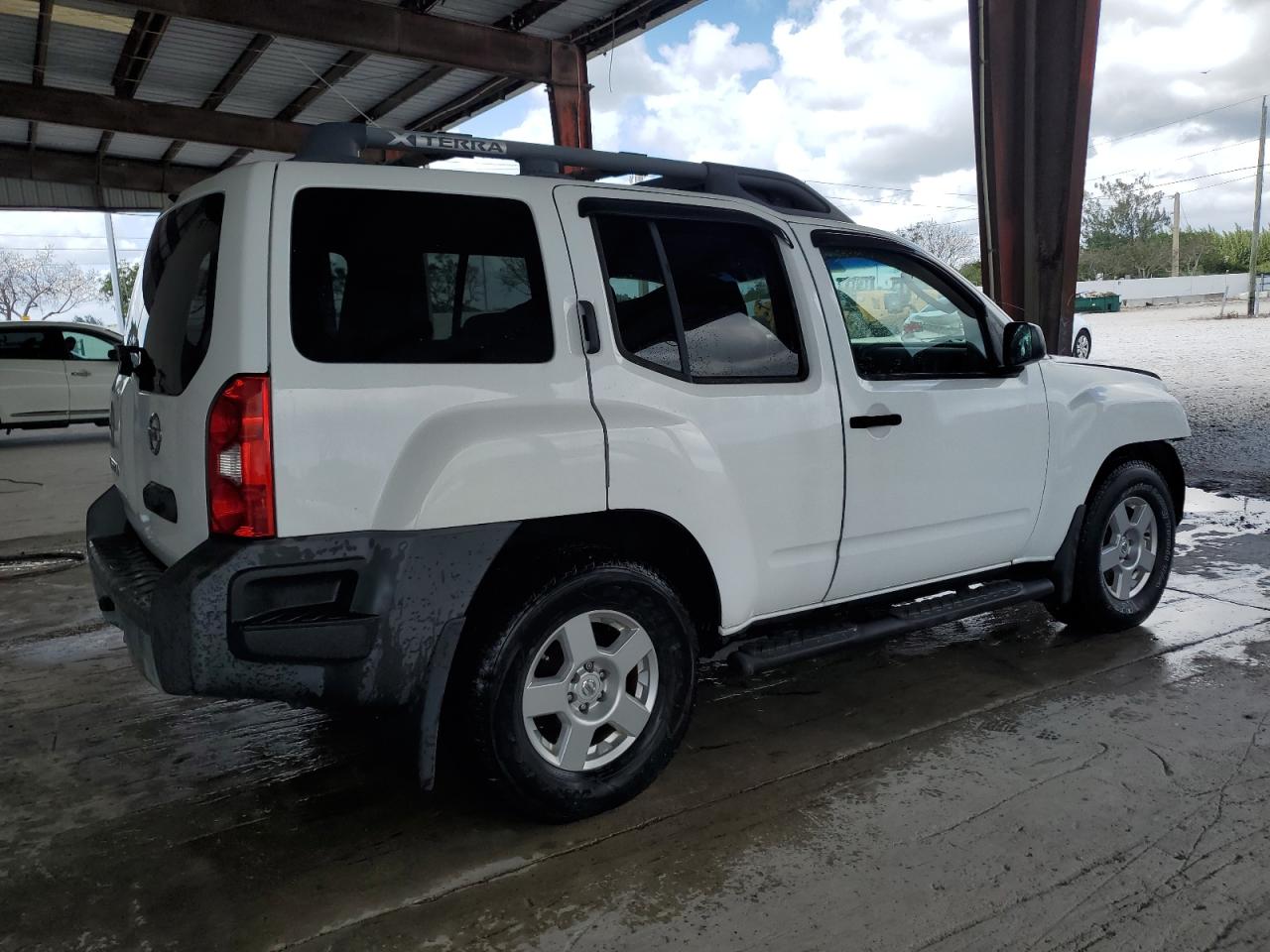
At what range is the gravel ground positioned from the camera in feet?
28.1

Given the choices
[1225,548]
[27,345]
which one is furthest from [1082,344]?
[27,345]

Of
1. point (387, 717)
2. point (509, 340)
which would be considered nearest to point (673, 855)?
point (387, 717)

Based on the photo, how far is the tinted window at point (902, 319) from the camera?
3416 mm

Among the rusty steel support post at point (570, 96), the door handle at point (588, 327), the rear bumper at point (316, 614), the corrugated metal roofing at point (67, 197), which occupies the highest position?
the corrugated metal roofing at point (67, 197)

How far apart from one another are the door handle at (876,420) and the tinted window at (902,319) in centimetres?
16

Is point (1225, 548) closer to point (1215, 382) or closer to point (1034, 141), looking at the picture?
point (1034, 141)

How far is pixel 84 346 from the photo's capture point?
44.8 feet

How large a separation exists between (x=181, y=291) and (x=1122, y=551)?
3.89 meters

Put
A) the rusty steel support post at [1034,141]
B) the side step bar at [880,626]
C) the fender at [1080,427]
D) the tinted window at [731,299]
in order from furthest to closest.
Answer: the rusty steel support post at [1034,141]
the fender at [1080,427]
the side step bar at [880,626]
the tinted window at [731,299]

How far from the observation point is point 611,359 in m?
2.79

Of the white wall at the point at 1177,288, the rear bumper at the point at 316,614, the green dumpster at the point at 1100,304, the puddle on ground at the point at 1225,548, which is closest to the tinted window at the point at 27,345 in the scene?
the rear bumper at the point at 316,614

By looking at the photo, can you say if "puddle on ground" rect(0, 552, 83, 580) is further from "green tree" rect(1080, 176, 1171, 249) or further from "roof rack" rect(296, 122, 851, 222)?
"green tree" rect(1080, 176, 1171, 249)

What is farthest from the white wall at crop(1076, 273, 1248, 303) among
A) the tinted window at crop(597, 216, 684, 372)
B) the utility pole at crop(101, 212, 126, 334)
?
the tinted window at crop(597, 216, 684, 372)

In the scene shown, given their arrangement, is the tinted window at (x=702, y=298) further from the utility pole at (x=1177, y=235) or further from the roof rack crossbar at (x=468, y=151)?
the utility pole at (x=1177, y=235)
